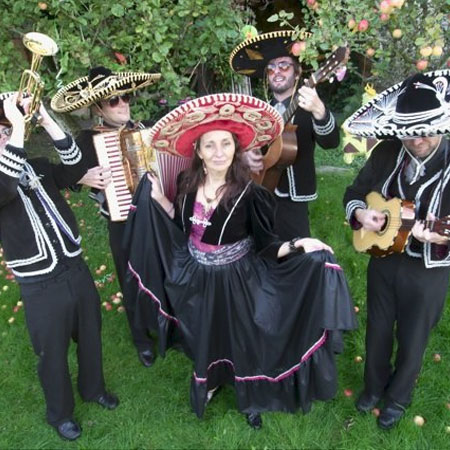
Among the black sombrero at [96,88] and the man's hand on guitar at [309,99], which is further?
the black sombrero at [96,88]

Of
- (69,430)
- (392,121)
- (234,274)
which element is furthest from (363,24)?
(69,430)

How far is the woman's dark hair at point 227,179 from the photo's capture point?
2764 millimetres

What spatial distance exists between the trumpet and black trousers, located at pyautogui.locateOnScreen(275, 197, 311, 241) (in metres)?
2.06

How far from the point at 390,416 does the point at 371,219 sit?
4.57 feet

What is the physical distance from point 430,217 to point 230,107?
1.22 m

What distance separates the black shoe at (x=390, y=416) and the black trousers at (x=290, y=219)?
1.47 metres

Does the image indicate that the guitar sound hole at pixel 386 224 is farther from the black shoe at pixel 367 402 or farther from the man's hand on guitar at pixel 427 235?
the black shoe at pixel 367 402

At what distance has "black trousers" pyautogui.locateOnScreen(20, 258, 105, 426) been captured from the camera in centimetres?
286

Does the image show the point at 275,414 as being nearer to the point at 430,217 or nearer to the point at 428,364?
the point at 428,364

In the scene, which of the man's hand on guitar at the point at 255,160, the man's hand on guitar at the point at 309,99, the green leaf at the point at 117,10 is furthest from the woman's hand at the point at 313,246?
the green leaf at the point at 117,10

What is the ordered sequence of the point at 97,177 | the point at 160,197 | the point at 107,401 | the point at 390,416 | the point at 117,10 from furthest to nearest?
the point at 117,10
the point at 107,401
the point at 97,177
the point at 390,416
the point at 160,197

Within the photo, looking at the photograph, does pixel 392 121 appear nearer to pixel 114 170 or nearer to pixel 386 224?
pixel 386 224

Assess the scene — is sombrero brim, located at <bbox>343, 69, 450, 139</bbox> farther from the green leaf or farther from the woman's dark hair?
the green leaf

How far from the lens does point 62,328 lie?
9.66 ft
